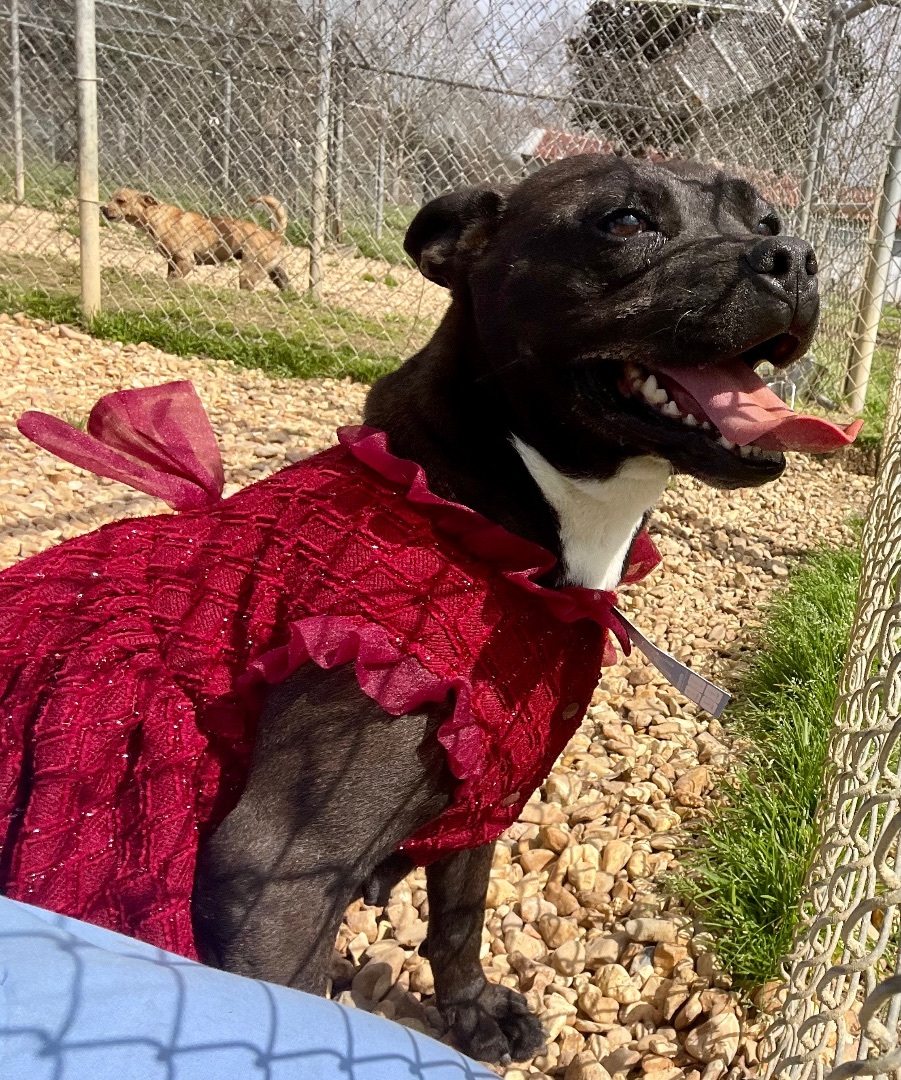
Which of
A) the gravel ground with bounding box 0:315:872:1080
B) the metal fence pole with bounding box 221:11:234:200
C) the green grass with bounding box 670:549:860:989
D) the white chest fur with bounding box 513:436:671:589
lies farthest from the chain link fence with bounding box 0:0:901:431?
the white chest fur with bounding box 513:436:671:589

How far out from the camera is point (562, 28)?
19.6ft

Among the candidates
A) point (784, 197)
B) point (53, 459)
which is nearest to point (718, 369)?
point (53, 459)

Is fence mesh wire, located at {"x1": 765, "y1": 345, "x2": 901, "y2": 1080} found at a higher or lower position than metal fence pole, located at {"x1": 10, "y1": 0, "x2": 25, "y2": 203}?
lower

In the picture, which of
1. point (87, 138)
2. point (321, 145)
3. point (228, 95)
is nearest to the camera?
point (87, 138)

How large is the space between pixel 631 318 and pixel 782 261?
27cm

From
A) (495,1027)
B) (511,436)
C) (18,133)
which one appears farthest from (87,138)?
(495,1027)

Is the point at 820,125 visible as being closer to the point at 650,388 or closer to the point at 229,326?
the point at 229,326

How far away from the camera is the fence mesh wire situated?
82 cm

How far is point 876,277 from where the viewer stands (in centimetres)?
575

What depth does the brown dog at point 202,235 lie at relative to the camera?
7340mm

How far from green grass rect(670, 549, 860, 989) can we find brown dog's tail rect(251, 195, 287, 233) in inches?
220

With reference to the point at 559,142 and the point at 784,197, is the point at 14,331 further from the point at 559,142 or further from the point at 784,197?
the point at 784,197

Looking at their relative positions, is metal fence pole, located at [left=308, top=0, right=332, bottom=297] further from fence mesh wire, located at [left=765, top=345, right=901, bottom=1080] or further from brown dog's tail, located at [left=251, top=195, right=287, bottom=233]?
fence mesh wire, located at [left=765, top=345, right=901, bottom=1080]

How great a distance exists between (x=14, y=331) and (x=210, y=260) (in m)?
2.57
